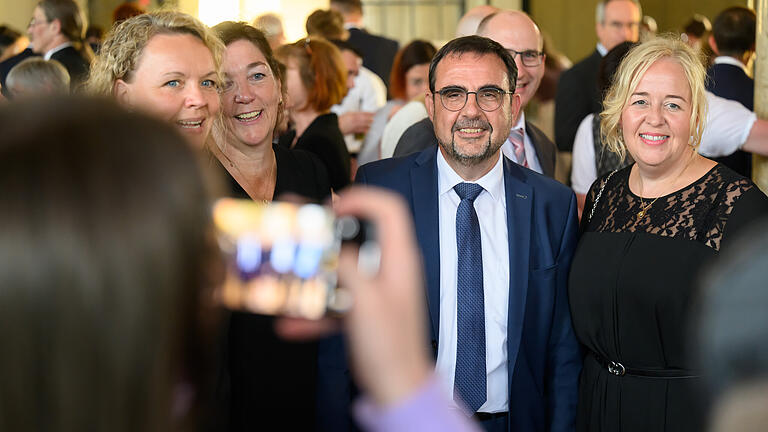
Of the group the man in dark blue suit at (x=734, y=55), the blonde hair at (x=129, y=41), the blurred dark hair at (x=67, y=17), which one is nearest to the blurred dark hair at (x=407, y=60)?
the man in dark blue suit at (x=734, y=55)

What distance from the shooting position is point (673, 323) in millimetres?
2543

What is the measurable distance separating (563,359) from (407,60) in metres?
3.37

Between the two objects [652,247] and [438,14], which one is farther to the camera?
[438,14]

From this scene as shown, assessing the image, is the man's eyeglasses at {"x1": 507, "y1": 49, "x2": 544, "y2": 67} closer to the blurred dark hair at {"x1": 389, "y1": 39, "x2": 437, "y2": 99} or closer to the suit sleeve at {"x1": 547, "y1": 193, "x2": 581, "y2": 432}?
the suit sleeve at {"x1": 547, "y1": 193, "x2": 581, "y2": 432}

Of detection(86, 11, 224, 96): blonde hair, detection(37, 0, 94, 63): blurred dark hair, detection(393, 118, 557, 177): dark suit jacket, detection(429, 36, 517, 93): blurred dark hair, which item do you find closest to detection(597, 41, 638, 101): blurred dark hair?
detection(393, 118, 557, 177): dark suit jacket

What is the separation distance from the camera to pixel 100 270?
2.49ft

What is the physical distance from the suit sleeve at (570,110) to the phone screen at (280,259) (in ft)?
15.2

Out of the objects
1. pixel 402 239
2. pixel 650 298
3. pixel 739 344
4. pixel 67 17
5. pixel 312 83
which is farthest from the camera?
pixel 67 17

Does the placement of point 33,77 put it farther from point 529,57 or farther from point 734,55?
point 734,55

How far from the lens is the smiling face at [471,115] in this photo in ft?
9.20

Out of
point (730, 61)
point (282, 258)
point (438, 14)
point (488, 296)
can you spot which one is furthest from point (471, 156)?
point (438, 14)

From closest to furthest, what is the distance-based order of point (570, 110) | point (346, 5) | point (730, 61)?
point (730, 61), point (570, 110), point (346, 5)

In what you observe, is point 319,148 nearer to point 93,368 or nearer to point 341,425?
point 341,425

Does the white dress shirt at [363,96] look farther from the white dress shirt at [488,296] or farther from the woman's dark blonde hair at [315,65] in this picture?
the white dress shirt at [488,296]
